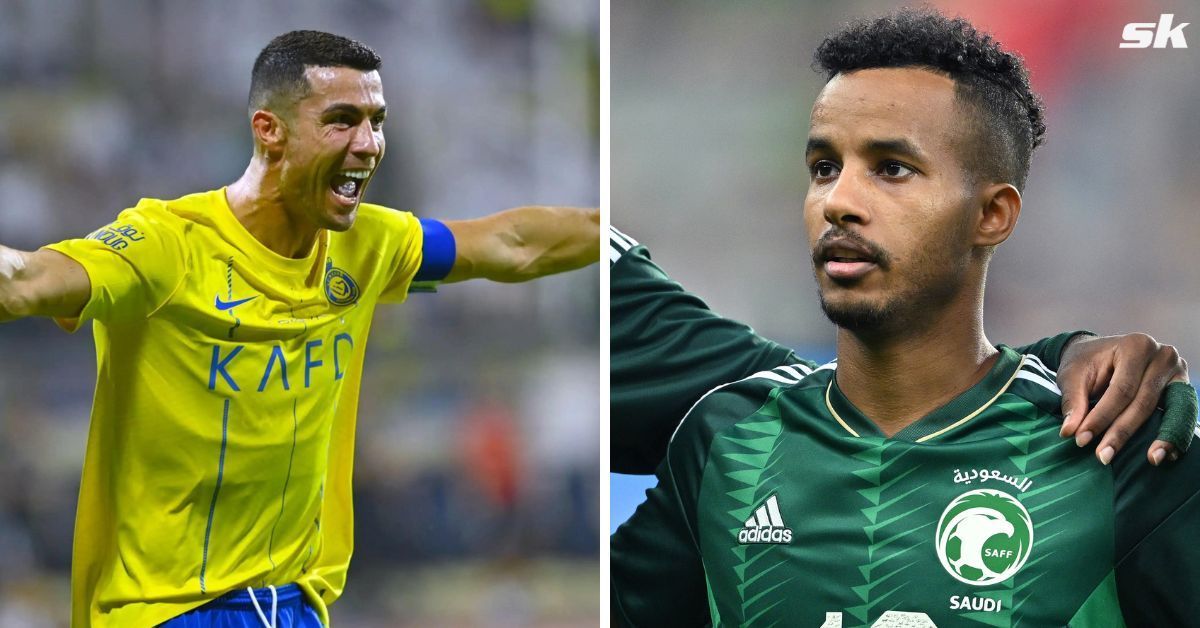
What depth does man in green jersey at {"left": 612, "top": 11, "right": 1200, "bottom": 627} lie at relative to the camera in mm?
1765

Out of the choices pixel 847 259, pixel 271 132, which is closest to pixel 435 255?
pixel 271 132

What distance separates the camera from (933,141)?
71.4 inches

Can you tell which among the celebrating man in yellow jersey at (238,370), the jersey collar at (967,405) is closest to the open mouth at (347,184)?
the celebrating man in yellow jersey at (238,370)

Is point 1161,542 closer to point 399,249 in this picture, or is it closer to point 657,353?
point 657,353

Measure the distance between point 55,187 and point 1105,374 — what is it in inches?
99.0

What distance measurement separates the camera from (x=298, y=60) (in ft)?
6.85

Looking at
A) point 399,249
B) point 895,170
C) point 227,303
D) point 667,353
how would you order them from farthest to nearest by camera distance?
1. point 399,249
2. point 667,353
3. point 227,303
4. point 895,170

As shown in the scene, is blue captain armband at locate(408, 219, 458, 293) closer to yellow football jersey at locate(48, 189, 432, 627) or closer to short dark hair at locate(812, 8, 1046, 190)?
yellow football jersey at locate(48, 189, 432, 627)

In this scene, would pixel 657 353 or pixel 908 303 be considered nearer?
pixel 908 303

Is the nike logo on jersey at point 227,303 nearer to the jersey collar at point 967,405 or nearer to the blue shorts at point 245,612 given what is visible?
the blue shorts at point 245,612

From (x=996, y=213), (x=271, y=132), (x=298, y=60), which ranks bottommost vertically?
(x=996, y=213)

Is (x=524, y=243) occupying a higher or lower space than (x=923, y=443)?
higher

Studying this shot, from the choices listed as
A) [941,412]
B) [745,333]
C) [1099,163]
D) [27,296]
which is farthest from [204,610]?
[1099,163]

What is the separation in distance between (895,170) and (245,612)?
1.18m
